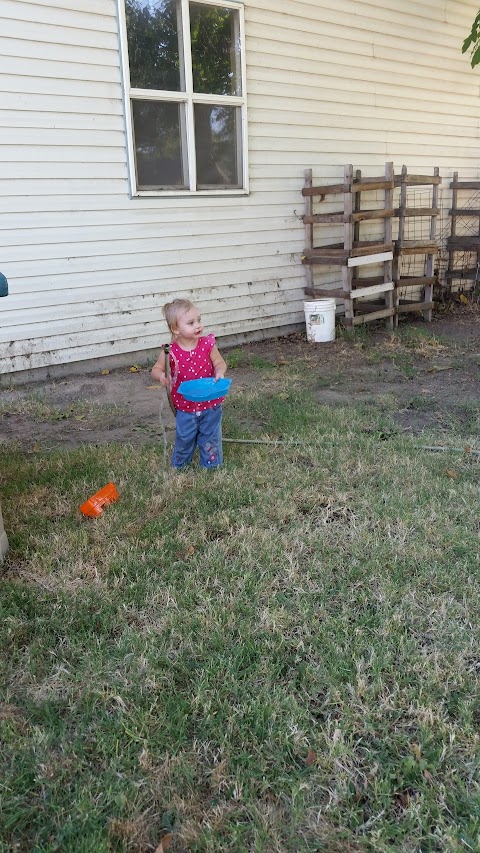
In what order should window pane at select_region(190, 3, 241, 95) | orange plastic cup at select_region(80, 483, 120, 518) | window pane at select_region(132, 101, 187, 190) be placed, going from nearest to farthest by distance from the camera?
1. orange plastic cup at select_region(80, 483, 120, 518)
2. window pane at select_region(132, 101, 187, 190)
3. window pane at select_region(190, 3, 241, 95)

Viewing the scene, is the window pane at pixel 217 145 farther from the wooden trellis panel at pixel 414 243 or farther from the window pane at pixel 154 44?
the wooden trellis panel at pixel 414 243

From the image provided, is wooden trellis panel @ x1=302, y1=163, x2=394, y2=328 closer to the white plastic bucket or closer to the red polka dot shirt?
the white plastic bucket

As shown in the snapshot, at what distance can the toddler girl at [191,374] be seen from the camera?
11.3ft

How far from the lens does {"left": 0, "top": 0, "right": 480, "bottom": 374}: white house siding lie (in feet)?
17.3

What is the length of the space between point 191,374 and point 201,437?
34 centimetres

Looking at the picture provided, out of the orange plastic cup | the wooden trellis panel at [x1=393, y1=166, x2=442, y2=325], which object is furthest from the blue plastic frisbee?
the wooden trellis panel at [x1=393, y1=166, x2=442, y2=325]

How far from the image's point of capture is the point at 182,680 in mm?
1915

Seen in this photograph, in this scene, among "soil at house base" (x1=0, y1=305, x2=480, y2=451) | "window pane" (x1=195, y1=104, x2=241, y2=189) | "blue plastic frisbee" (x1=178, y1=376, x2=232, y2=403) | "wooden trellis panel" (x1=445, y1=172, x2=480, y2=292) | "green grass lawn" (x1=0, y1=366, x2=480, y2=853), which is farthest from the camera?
"wooden trellis panel" (x1=445, y1=172, x2=480, y2=292)

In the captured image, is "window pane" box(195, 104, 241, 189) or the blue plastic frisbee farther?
"window pane" box(195, 104, 241, 189)

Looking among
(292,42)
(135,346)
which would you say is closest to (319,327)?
(135,346)

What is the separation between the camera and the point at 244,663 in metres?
1.99

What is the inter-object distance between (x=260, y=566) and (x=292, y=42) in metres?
6.53

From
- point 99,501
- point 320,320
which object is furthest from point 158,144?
point 99,501

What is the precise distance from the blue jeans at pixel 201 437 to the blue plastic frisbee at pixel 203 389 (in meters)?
0.19
